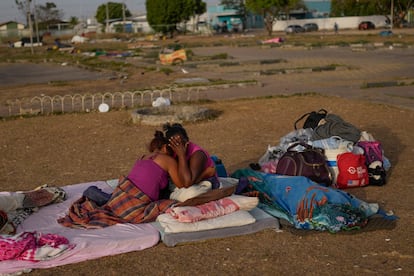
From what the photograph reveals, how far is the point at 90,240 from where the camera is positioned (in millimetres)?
4840

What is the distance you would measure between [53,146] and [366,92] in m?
8.26

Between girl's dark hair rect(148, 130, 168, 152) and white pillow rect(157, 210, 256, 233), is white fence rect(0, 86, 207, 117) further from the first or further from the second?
white pillow rect(157, 210, 256, 233)

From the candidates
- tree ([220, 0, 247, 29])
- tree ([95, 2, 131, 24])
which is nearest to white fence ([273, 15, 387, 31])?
tree ([220, 0, 247, 29])

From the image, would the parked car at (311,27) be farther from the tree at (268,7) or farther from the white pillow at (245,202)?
the white pillow at (245,202)

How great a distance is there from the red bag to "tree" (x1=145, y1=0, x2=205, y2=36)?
6008 centimetres

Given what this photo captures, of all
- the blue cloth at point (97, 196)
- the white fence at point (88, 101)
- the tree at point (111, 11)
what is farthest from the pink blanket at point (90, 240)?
the tree at point (111, 11)

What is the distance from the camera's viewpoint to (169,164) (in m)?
5.30

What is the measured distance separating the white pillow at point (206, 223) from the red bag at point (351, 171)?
168 cm

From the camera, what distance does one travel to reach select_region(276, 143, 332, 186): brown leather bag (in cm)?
629

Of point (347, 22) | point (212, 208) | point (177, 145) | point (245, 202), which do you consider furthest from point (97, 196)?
point (347, 22)

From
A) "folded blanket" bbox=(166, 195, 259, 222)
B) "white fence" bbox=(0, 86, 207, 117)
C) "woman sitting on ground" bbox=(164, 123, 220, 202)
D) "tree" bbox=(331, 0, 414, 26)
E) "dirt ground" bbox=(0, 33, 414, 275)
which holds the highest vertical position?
"tree" bbox=(331, 0, 414, 26)

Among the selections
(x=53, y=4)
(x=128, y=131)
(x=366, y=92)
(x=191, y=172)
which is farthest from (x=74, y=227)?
(x=53, y=4)

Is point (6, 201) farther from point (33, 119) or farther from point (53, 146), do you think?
point (33, 119)

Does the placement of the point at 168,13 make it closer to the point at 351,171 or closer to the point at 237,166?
the point at 237,166
